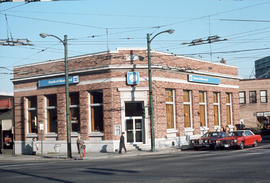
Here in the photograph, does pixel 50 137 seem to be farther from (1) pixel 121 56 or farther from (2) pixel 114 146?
(1) pixel 121 56

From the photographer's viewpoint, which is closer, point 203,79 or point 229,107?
point 203,79

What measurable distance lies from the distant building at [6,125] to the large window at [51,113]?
193 inches

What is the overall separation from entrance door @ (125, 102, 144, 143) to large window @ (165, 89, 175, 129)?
3.27 meters

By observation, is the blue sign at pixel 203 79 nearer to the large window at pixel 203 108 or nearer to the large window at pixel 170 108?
the large window at pixel 203 108

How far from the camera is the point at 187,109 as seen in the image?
3750 cm

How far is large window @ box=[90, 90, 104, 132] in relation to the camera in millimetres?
32438

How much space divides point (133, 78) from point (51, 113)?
9.02 m

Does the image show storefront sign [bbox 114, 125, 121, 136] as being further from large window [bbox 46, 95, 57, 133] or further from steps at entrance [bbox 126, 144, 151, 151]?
large window [bbox 46, 95, 57, 133]

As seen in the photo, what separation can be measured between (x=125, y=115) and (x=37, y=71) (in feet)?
33.2

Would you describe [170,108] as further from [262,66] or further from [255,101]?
[262,66]

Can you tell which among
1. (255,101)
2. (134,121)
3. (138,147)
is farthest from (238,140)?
(255,101)

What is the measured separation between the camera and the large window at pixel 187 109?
37156 mm

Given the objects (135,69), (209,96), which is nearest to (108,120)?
(135,69)

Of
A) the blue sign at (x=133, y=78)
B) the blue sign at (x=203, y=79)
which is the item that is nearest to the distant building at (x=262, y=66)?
the blue sign at (x=203, y=79)
